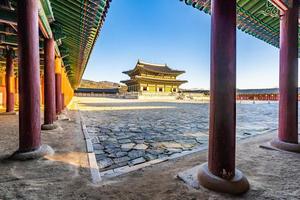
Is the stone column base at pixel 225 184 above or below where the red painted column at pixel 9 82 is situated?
below

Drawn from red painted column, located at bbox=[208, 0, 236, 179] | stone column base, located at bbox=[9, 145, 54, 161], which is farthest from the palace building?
red painted column, located at bbox=[208, 0, 236, 179]

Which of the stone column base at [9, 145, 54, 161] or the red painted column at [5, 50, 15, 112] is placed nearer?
the stone column base at [9, 145, 54, 161]

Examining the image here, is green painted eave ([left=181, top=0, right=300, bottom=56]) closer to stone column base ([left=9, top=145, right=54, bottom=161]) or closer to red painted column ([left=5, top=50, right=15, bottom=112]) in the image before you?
stone column base ([left=9, top=145, right=54, bottom=161])

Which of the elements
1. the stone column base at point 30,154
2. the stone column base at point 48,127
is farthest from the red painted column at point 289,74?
the stone column base at point 48,127

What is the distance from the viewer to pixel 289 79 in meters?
4.13

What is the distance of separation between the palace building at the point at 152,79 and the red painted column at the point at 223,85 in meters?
47.7

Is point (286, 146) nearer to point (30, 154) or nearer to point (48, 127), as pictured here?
point (30, 154)

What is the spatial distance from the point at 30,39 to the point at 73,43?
221 inches

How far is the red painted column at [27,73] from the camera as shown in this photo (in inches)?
148

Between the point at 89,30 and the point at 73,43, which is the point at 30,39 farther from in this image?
the point at 73,43

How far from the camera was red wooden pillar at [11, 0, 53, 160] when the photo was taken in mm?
3750

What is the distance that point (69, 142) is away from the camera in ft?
16.6

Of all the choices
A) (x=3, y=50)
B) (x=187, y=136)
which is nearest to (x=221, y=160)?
(x=187, y=136)

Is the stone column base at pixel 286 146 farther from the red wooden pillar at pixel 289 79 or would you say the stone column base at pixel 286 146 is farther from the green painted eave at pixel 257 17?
the green painted eave at pixel 257 17
